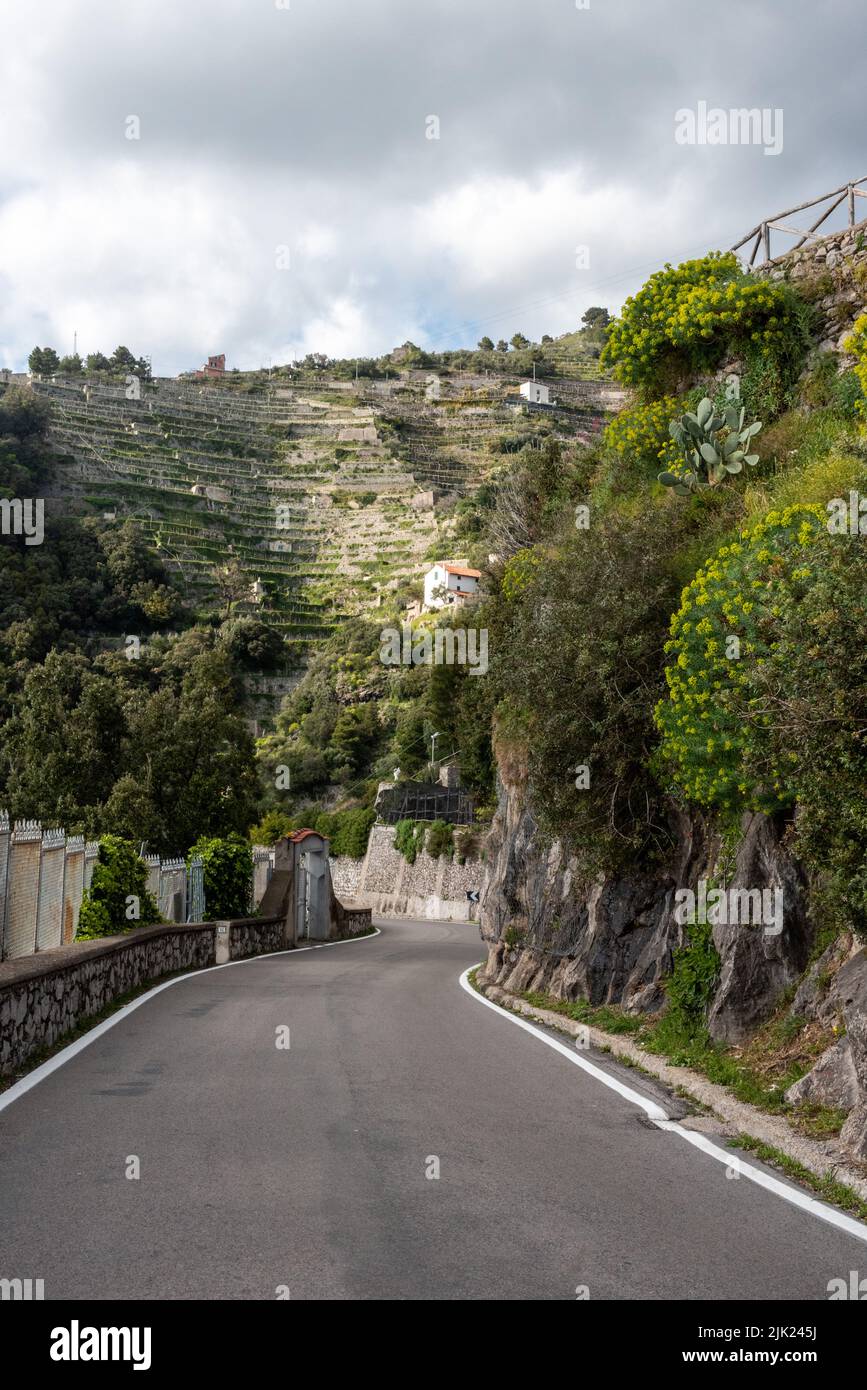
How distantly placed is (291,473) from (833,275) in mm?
145514

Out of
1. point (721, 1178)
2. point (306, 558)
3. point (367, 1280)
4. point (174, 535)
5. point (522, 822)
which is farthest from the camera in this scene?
point (306, 558)

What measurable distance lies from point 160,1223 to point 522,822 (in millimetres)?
16467

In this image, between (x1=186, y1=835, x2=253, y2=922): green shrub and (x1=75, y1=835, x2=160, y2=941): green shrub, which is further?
(x1=186, y1=835, x2=253, y2=922): green shrub

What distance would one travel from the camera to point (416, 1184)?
637cm

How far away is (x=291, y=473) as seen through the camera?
162 metres

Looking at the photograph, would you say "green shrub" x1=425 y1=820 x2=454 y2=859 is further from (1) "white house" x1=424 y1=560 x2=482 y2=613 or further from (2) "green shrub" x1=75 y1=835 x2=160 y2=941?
(2) "green shrub" x1=75 y1=835 x2=160 y2=941

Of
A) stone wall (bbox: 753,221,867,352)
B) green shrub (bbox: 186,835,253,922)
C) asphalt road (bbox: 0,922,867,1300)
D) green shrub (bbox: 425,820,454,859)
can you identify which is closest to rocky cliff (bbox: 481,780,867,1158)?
asphalt road (bbox: 0,922,867,1300)

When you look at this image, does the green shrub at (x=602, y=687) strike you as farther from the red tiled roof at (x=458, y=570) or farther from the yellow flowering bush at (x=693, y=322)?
the red tiled roof at (x=458, y=570)

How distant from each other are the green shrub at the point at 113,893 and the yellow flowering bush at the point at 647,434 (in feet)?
38.1

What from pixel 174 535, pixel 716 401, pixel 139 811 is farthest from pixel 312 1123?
pixel 174 535

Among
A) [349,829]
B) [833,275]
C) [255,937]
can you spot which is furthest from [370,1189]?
[349,829]

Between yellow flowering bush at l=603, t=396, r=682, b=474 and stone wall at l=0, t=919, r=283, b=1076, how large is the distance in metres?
12.1

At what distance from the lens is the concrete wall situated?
63.4m

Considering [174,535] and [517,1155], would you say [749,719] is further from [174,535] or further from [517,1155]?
[174,535]
